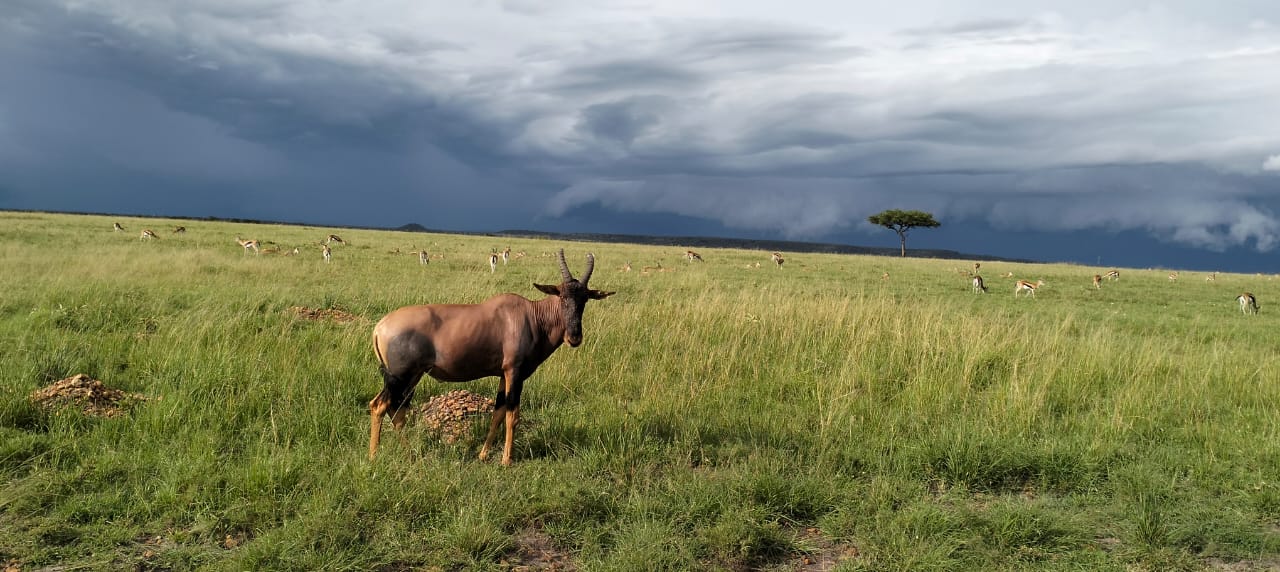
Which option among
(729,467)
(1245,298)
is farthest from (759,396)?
(1245,298)

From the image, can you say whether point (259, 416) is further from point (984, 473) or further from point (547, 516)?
point (984, 473)

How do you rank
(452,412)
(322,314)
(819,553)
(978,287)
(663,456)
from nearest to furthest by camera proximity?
(819,553) < (663,456) < (452,412) < (322,314) < (978,287)

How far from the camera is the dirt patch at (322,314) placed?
1194 centimetres

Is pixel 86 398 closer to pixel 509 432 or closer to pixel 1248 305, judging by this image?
pixel 509 432

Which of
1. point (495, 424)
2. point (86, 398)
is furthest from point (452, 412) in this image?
point (86, 398)

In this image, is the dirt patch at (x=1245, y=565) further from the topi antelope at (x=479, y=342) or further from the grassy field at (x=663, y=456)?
the topi antelope at (x=479, y=342)

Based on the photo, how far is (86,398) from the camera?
22.0 ft

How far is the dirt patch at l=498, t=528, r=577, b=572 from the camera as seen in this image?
4.39 meters

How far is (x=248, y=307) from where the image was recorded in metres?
12.8

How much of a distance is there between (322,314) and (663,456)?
8.40m

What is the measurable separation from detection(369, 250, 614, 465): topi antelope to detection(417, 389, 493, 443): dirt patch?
582 mm

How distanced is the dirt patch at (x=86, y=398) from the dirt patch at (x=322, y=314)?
15.1ft

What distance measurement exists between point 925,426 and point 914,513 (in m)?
2.43

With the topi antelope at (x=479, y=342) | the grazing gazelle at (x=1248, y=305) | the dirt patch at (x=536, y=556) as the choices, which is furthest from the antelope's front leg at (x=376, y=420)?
the grazing gazelle at (x=1248, y=305)
